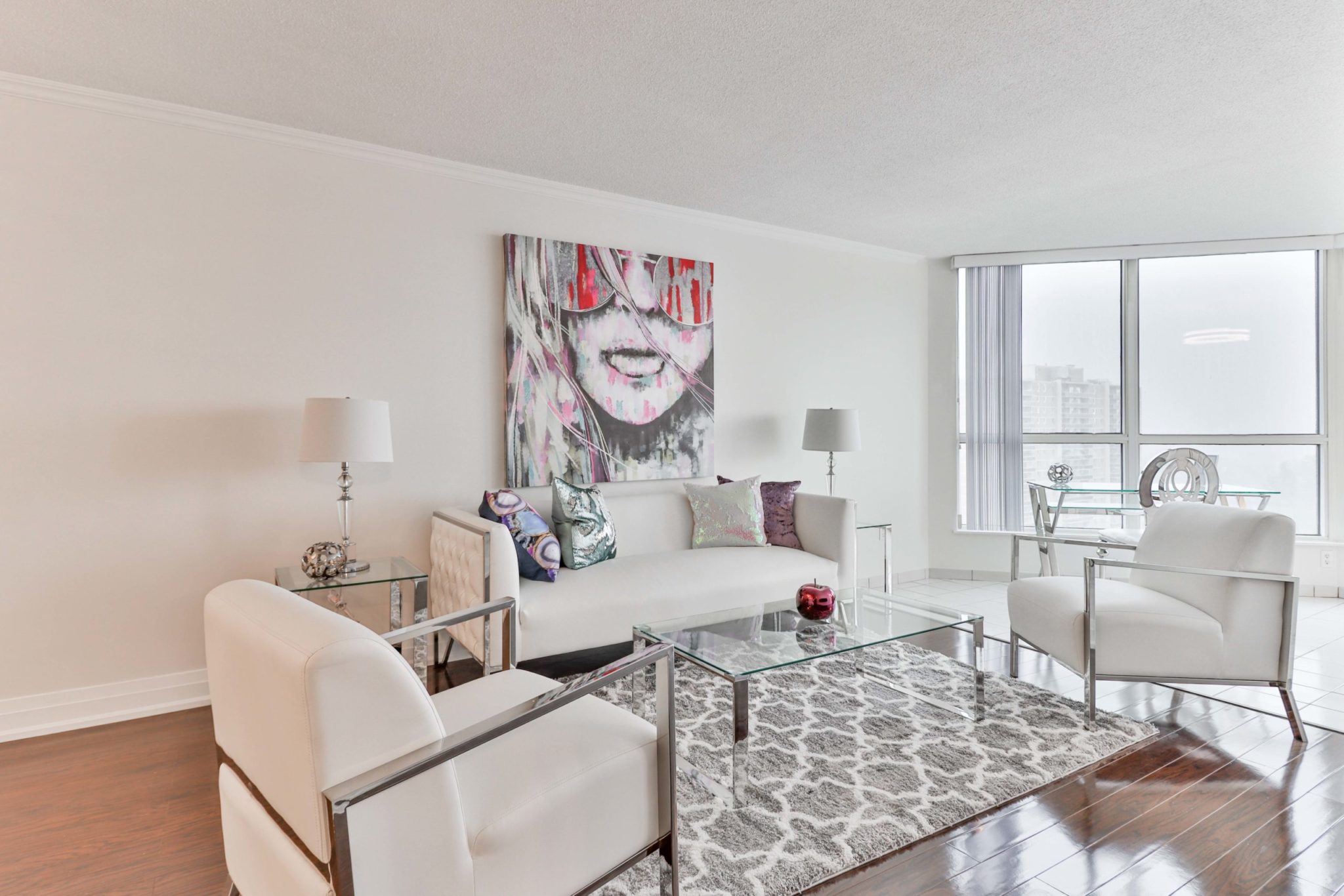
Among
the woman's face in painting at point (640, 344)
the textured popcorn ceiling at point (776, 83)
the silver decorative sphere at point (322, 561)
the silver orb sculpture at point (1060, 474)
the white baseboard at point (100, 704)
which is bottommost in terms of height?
the white baseboard at point (100, 704)

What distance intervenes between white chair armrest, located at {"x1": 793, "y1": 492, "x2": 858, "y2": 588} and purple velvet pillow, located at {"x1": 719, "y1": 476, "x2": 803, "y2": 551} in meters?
0.08

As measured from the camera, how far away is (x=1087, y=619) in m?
2.75

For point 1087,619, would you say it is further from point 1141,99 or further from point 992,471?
point 992,471

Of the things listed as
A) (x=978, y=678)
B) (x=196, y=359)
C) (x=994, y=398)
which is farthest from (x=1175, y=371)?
(x=196, y=359)

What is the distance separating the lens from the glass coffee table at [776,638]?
2213mm

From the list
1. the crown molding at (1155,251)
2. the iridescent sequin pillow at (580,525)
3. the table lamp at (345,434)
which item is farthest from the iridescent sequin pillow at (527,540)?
the crown molding at (1155,251)

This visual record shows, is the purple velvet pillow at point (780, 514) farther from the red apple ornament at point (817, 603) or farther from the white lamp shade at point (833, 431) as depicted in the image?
the red apple ornament at point (817, 603)

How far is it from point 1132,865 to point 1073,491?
317 centimetres

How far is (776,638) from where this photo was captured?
266cm

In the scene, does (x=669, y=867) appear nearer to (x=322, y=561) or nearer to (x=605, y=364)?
(x=322, y=561)

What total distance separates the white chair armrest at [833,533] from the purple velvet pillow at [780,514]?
84 millimetres

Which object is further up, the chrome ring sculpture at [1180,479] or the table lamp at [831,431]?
the table lamp at [831,431]

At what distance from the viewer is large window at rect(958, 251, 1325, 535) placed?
5258 mm

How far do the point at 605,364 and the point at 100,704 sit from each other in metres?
2.76
